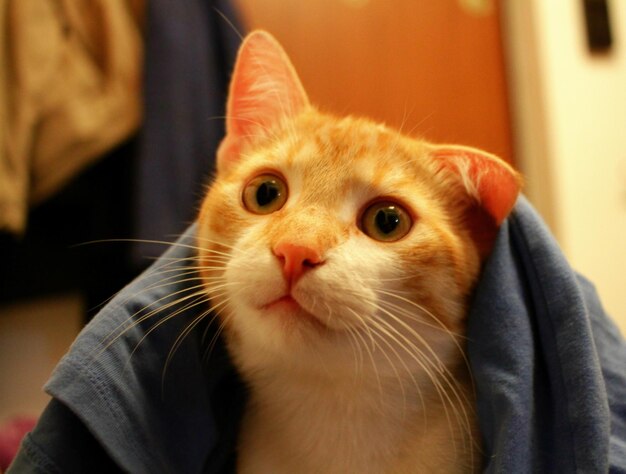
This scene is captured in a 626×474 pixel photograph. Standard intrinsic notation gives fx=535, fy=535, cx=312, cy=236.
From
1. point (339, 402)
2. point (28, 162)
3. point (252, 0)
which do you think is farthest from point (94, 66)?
point (339, 402)

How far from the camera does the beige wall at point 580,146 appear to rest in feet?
5.59

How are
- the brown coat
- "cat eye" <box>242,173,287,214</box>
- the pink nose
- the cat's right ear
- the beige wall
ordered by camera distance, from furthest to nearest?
the beige wall
the brown coat
the cat's right ear
"cat eye" <box>242,173,287,214</box>
the pink nose

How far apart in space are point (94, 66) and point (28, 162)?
0.29 metres

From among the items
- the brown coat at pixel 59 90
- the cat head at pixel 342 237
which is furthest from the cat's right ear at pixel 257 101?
the brown coat at pixel 59 90

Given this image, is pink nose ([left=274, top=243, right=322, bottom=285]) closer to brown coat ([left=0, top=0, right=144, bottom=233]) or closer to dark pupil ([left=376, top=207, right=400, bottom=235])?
dark pupil ([left=376, top=207, right=400, bottom=235])

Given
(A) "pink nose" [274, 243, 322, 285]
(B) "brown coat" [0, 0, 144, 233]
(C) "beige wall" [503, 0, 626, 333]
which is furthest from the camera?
(C) "beige wall" [503, 0, 626, 333]

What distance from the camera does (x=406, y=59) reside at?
180 cm

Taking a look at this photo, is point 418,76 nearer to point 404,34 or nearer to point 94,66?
point 404,34

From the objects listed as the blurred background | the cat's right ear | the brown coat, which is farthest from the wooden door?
the cat's right ear

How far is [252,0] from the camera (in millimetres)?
1705

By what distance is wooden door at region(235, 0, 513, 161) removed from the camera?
1742 mm

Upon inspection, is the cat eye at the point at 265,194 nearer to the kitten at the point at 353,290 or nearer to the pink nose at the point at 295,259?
the kitten at the point at 353,290

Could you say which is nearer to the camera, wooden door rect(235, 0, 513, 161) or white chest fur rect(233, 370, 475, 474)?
white chest fur rect(233, 370, 475, 474)

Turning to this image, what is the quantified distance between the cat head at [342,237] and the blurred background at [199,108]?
0.46 metres
